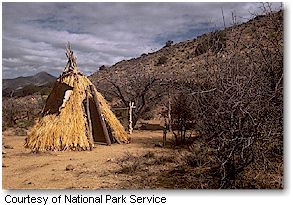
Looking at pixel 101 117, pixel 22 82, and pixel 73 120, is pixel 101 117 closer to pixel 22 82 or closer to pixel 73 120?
pixel 73 120

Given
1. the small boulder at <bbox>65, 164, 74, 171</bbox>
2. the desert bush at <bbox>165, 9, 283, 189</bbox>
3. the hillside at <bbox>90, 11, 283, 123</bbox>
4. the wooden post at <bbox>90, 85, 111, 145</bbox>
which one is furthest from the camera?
the wooden post at <bbox>90, 85, 111, 145</bbox>

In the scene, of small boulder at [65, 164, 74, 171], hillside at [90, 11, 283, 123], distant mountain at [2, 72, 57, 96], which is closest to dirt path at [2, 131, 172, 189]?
small boulder at [65, 164, 74, 171]

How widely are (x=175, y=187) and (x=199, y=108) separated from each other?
46.0 inches

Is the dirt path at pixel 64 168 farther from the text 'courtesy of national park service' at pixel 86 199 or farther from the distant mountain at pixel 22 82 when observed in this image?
the distant mountain at pixel 22 82

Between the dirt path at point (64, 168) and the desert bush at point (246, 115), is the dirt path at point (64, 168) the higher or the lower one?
the lower one

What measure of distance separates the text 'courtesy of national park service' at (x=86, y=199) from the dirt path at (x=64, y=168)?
0.66 metres

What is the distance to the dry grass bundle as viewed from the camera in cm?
916

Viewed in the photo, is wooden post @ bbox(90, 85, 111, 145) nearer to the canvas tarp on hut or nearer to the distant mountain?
the canvas tarp on hut

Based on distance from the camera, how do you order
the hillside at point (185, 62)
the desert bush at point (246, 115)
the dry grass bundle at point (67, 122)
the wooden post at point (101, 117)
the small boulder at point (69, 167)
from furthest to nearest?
the wooden post at point (101, 117)
the dry grass bundle at point (67, 122)
the small boulder at point (69, 167)
the hillside at point (185, 62)
the desert bush at point (246, 115)

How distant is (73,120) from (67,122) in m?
0.16

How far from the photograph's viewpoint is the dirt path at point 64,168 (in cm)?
593

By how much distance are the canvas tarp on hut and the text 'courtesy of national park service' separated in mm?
4084

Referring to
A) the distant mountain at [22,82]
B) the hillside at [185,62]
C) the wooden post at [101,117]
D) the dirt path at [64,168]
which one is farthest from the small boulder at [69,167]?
the wooden post at [101,117]

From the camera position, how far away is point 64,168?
7.15 metres
